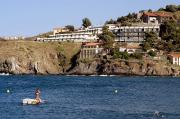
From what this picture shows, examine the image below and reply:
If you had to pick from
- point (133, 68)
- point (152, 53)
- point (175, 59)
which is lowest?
point (133, 68)

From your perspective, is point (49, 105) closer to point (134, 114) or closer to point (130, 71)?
point (134, 114)

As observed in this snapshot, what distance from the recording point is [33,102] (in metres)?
76.1

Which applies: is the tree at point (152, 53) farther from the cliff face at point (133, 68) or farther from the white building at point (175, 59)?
the cliff face at point (133, 68)

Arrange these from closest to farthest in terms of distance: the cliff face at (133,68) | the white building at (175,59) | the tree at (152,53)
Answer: the cliff face at (133,68) < the white building at (175,59) < the tree at (152,53)

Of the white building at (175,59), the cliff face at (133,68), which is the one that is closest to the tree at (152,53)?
the white building at (175,59)

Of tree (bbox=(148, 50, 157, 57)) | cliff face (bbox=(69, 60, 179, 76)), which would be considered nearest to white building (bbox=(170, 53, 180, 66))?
cliff face (bbox=(69, 60, 179, 76))

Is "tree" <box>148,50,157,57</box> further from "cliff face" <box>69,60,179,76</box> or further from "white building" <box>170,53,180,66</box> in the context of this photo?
"cliff face" <box>69,60,179,76</box>

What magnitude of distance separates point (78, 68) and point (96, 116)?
13580 centimetres

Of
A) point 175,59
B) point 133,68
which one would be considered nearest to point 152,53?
point 175,59

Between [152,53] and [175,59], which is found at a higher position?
[152,53]

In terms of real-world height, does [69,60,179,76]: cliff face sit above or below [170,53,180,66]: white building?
below

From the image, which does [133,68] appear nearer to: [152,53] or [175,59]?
[152,53]

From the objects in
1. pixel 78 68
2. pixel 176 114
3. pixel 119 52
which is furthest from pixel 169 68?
pixel 176 114

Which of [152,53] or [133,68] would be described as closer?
[133,68]
